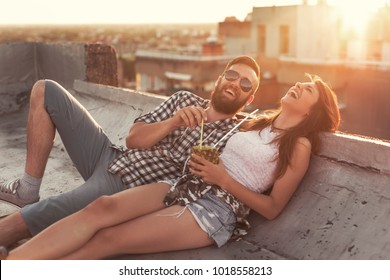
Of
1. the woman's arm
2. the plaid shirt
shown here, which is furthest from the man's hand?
the woman's arm

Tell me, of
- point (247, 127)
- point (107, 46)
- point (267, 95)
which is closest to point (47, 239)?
point (247, 127)

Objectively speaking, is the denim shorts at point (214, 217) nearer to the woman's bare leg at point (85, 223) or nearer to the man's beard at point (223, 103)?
the woman's bare leg at point (85, 223)

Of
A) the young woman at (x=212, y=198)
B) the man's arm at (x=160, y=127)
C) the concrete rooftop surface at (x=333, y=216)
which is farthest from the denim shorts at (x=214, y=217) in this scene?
the man's arm at (x=160, y=127)

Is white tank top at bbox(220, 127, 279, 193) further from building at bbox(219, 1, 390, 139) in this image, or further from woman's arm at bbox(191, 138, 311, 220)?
building at bbox(219, 1, 390, 139)

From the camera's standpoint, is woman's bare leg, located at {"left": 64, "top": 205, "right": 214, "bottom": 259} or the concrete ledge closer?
woman's bare leg, located at {"left": 64, "top": 205, "right": 214, "bottom": 259}

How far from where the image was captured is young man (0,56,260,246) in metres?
3.50

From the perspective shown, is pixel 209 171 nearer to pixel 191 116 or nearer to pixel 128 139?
pixel 191 116

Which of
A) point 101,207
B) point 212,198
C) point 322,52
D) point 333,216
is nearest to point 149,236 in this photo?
point 101,207

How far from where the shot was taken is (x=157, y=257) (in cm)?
307

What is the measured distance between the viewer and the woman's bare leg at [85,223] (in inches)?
108

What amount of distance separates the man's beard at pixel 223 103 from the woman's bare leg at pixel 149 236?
2.90 feet

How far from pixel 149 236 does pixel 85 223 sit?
372mm

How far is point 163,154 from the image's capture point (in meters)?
3.60
